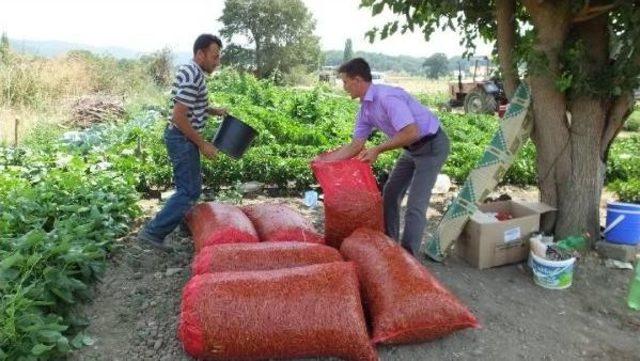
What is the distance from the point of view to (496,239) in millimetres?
4188

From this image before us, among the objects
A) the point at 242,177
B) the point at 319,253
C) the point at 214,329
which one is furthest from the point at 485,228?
the point at 242,177

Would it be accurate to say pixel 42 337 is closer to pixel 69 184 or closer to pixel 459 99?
pixel 69 184

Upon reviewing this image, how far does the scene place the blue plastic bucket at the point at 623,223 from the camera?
170 inches

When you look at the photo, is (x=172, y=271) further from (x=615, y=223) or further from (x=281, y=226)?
(x=615, y=223)

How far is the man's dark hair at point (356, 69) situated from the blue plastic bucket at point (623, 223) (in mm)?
2312

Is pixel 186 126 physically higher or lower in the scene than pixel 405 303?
higher

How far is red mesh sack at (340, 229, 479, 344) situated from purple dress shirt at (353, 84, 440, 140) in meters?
1.00

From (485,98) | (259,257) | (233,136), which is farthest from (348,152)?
(485,98)

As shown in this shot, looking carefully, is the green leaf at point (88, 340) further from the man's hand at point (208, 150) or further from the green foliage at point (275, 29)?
the green foliage at point (275, 29)

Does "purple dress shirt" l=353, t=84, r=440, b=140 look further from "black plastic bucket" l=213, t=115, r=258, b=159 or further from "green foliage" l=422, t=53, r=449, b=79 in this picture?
"green foliage" l=422, t=53, r=449, b=79

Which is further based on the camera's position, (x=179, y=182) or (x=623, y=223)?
(x=623, y=223)

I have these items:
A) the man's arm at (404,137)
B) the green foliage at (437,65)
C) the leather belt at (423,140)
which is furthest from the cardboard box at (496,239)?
the green foliage at (437,65)

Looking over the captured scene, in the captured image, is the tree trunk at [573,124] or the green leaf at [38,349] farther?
the tree trunk at [573,124]

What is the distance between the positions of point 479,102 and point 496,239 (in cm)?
1311
